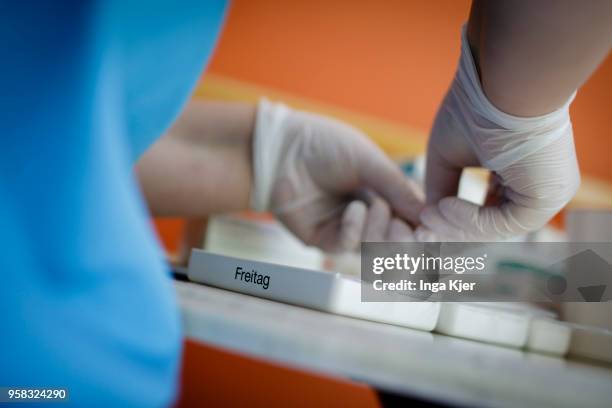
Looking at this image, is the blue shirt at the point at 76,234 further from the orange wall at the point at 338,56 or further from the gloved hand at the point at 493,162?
the orange wall at the point at 338,56

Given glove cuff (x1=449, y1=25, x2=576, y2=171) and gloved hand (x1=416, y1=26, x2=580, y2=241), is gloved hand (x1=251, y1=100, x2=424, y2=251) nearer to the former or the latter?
gloved hand (x1=416, y1=26, x2=580, y2=241)

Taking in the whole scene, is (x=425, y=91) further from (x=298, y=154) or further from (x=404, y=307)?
(x=404, y=307)

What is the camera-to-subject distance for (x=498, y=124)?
57 centimetres

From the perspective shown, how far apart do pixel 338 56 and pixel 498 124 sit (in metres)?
1.53

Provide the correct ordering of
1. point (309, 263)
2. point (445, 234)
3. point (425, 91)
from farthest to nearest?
point (425, 91) → point (309, 263) → point (445, 234)

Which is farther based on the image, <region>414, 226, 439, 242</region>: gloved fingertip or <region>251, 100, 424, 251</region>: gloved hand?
<region>251, 100, 424, 251</region>: gloved hand

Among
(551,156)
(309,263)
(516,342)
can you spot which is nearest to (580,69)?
(551,156)

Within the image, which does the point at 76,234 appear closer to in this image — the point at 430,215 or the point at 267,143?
the point at 430,215

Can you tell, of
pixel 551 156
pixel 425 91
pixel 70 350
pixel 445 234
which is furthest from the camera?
pixel 425 91

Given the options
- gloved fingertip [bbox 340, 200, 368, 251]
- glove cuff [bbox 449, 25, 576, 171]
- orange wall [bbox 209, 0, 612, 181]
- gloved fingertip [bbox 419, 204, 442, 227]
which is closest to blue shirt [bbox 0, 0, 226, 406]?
glove cuff [bbox 449, 25, 576, 171]

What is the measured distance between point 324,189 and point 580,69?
0.63 m

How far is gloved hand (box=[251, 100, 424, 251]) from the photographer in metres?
0.98

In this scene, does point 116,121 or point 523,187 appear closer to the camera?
point 116,121

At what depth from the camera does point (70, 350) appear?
0.29 m
